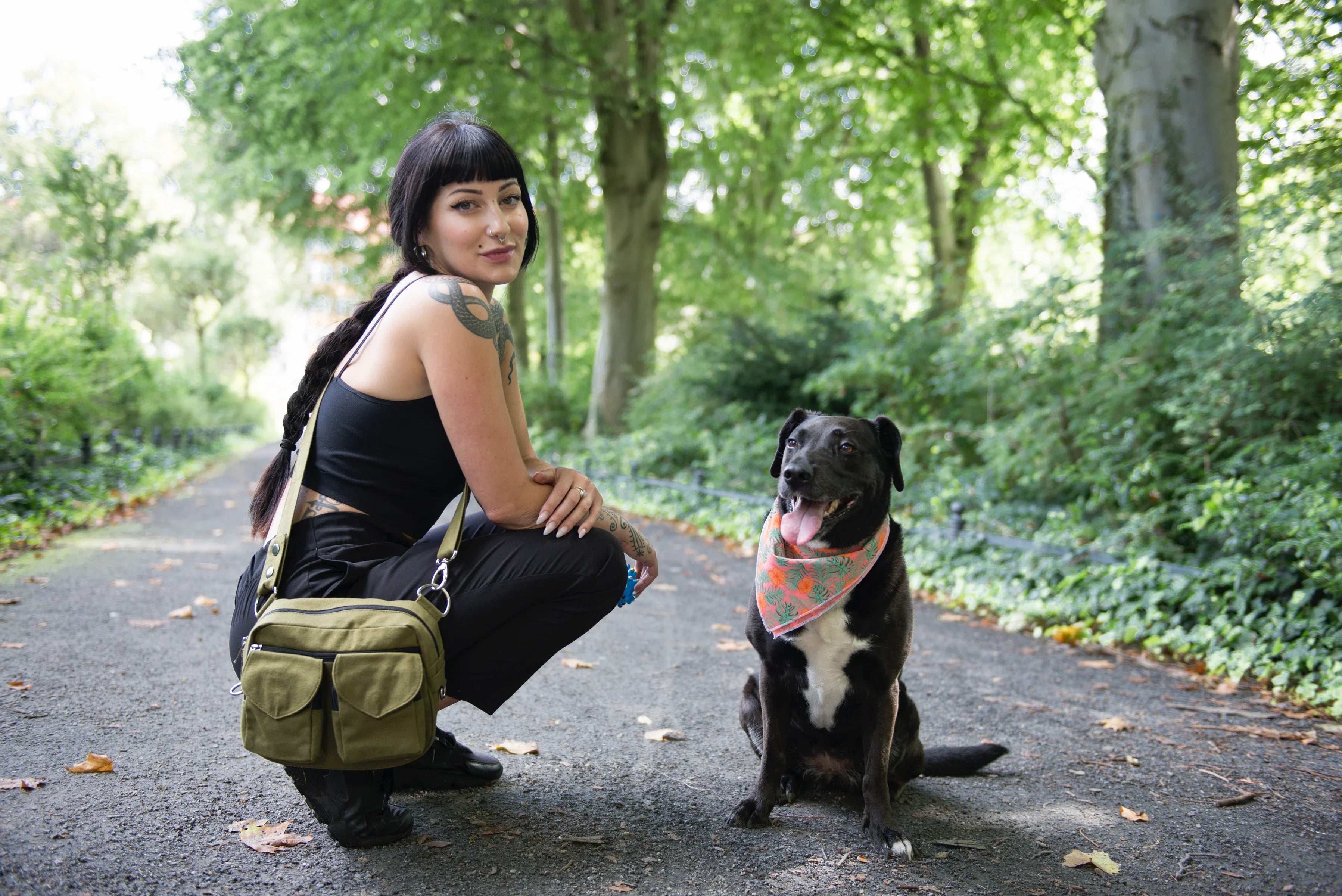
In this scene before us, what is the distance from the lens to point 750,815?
9.20 feet

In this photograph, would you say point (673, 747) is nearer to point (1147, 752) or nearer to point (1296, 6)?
point (1147, 752)

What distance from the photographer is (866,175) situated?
676 inches

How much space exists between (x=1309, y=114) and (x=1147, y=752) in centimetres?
840

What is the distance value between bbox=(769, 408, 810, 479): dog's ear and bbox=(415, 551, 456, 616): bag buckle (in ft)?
4.10

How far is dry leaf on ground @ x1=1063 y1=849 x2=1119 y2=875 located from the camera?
260 cm

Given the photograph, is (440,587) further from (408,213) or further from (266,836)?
(408,213)

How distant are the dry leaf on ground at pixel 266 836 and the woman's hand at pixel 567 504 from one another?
3.76 feet

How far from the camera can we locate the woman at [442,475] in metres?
2.47

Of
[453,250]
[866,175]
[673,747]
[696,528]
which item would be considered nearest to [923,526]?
[696,528]

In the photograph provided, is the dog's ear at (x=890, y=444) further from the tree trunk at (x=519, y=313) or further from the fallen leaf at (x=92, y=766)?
the tree trunk at (x=519, y=313)

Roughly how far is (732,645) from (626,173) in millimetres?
11554

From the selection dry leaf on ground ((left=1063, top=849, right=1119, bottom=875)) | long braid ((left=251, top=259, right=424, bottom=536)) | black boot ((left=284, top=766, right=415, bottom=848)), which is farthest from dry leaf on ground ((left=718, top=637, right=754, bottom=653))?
long braid ((left=251, top=259, right=424, bottom=536))

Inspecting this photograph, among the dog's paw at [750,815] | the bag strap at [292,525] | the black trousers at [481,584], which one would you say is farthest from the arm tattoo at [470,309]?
the dog's paw at [750,815]

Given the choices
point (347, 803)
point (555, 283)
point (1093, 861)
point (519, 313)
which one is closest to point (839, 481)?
point (1093, 861)
